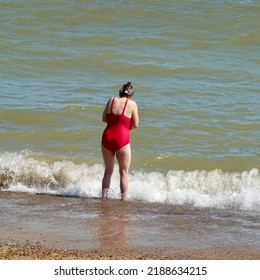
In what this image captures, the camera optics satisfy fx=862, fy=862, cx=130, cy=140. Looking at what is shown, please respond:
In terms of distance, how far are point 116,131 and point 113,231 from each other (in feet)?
5.48

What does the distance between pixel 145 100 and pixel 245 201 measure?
4812 mm

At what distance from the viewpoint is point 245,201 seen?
11141 millimetres

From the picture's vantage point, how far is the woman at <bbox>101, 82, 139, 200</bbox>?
10.5 m

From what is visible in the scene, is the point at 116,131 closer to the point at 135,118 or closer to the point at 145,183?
the point at 135,118

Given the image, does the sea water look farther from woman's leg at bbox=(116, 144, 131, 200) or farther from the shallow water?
the shallow water

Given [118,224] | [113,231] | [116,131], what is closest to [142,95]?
[116,131]

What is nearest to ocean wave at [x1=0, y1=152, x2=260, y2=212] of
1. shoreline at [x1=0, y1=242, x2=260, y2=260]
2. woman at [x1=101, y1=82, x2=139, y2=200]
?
woman at [x1=101, y1=82, x2=139, y2=200]

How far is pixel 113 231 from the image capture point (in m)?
9.28

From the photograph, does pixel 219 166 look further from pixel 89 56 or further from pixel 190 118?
pixel 89 56

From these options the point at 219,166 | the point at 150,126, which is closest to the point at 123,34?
the point at 150,126

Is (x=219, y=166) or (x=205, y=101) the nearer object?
(x=219, y=166)

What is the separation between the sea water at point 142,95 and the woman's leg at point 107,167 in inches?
10.3

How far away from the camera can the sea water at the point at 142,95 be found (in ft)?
39.3
